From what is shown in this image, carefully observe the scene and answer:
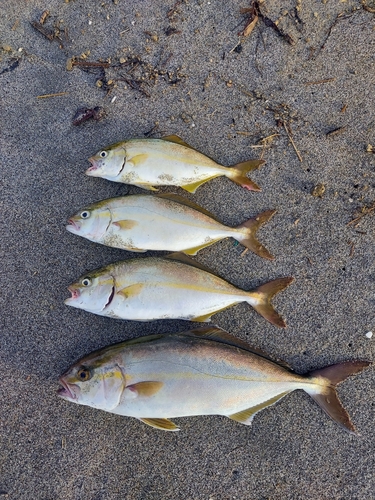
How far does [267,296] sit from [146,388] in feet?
3.48

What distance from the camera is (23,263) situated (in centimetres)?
299

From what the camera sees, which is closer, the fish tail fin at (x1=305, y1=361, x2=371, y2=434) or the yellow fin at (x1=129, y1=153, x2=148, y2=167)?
A: the fish tail fin at (x1=305, y1=361, x2=371, y2=434)

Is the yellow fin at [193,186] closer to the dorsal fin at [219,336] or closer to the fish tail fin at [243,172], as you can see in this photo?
the fish tail fin at [243,172]

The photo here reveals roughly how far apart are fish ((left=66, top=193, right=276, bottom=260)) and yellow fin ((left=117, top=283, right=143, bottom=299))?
0.29 metres

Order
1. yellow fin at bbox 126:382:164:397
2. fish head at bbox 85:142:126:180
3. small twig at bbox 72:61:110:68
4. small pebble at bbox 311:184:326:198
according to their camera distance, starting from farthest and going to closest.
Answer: small twig at bbox 72:61:110:68 → small pebble at bbox 311:184:326:198 → fish head at bbox 85:142:126:180 → yellow fin at bbox 126:382:164:397

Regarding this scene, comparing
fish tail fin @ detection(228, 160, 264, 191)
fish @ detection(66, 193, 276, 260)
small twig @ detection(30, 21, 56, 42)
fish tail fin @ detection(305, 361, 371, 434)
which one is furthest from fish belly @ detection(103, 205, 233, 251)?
small twig @ detection(30, 21, 56, 42)

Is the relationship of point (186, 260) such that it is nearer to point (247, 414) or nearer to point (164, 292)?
point (164, 292)

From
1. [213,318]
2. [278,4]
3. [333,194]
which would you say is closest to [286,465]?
[213,318]

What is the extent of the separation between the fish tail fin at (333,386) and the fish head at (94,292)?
1539mm

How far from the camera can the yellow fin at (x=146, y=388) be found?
2469 mm

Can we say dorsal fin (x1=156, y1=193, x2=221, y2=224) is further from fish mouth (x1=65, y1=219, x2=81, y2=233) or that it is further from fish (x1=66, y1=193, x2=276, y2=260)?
fish mouth (x1=65, y1=219, x2=81, y2=233)

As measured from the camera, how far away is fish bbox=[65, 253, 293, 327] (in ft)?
8.64

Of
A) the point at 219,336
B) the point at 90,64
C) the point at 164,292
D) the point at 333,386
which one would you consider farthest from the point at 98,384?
the point at 90,64

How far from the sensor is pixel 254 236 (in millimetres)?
2854
